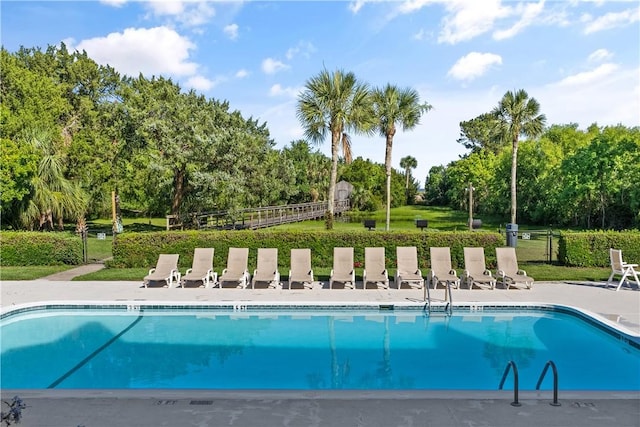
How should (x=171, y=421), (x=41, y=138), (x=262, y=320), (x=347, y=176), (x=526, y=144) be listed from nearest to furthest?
1. (x=171, y=421)
2. (x=262, y=320)
3. (x=41, y=138)
4. (x=526, y=144)
5. (x=347, y=176)

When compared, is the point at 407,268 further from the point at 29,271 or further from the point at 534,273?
the point at 29,271

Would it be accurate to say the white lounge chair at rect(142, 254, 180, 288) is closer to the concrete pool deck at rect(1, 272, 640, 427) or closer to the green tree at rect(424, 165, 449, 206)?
the concrete pool deck at rect(1, 272, 640, 427)

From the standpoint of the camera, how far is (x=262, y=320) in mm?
10070

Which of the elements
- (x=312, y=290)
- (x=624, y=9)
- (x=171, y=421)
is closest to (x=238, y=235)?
(x=312, y=290)

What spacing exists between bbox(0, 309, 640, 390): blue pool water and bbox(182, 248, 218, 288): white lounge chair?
2139 millimetres

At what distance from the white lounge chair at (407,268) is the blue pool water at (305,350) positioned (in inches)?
86.7

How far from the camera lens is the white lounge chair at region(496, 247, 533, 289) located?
12.3 m

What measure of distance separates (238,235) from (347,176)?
46.3 metres

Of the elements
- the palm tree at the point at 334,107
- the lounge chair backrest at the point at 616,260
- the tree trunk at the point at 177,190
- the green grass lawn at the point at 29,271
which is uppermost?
the palm tree at the point at 334,107

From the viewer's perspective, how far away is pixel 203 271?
1288cm

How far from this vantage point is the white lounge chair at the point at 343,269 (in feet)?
40.6

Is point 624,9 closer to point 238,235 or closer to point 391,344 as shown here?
point 391,344

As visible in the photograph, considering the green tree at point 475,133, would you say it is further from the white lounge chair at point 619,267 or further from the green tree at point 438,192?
the white lounge chair at point 619,267

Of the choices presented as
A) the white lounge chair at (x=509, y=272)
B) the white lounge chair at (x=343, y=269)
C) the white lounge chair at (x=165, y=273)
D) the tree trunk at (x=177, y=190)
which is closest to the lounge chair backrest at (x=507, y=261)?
the white lounge chair at (x=509, y=272)
